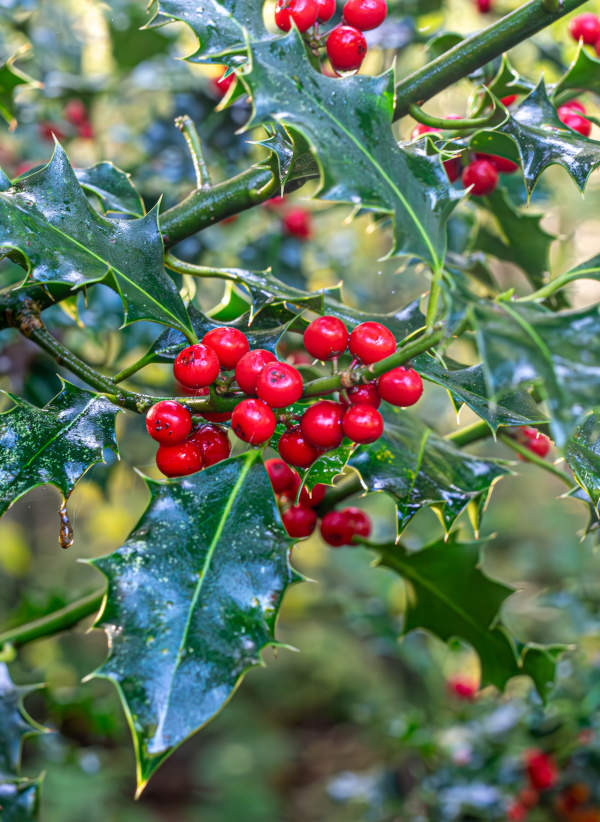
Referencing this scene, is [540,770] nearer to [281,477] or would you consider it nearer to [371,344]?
[281,477]

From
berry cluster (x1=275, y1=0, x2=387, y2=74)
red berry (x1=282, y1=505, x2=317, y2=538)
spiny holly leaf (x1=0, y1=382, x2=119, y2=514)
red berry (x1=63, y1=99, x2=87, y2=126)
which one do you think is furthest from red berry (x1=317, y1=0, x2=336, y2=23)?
red berry (x1=63, y1=99, x2=87, y2=126)

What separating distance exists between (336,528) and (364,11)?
729 millimetres

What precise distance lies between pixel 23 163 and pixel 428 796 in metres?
2.13

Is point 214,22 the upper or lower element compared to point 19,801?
upper

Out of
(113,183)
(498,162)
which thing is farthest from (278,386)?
(498,162)

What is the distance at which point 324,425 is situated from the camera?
0.71 metres

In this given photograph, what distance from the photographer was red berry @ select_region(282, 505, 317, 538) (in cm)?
104

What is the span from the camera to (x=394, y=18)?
1806mm

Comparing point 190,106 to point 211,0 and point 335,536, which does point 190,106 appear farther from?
point 335,536

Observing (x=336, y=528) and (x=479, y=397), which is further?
(x=336, y=528)

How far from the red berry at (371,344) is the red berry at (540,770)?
5.60 ft

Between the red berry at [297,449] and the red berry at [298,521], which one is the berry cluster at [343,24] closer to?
the red berry at [297,449]

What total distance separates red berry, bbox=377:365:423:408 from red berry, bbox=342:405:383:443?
0.10 ft

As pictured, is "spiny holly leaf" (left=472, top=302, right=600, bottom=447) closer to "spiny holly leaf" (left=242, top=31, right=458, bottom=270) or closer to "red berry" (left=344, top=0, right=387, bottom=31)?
"spiny holly leaf" (left=242, top=31, right=458, bottom=270)
